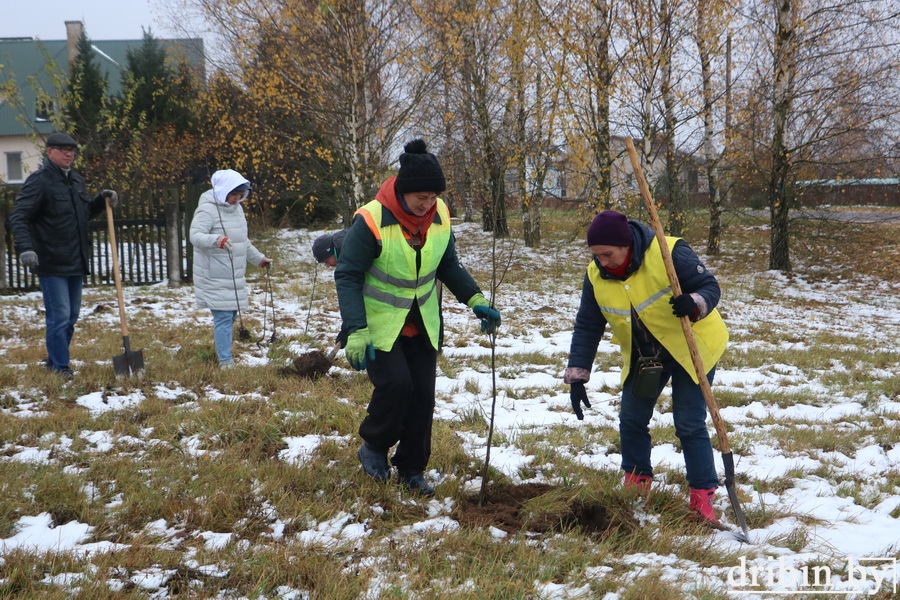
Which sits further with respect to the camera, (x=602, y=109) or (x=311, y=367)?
(x=602, y=109)

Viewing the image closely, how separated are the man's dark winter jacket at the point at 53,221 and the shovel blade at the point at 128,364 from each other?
0.88 meters

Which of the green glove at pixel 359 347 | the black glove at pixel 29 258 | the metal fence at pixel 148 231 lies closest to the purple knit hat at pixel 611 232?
the green glove at pixel 359 347

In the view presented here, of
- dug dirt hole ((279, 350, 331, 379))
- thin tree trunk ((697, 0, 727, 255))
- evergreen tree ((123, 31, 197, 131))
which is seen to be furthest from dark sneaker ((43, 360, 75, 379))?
evergreen tree ((123, 31, 197, 131))

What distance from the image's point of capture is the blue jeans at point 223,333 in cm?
646

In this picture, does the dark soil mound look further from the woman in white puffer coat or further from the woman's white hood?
the woman's white hood

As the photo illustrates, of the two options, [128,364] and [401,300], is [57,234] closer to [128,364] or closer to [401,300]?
[128,364]

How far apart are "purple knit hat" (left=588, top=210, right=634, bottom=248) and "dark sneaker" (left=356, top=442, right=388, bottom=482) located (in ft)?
5.54

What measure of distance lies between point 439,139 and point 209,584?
19888 millimetres

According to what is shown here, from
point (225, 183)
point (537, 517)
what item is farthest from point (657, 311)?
point (225, 183)

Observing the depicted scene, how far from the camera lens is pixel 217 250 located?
646 centimetres

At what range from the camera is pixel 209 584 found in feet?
8.84

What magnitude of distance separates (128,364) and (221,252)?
133 cm

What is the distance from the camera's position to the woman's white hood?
6230 millimetres

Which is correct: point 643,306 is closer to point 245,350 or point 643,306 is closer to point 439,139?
point 245,350
